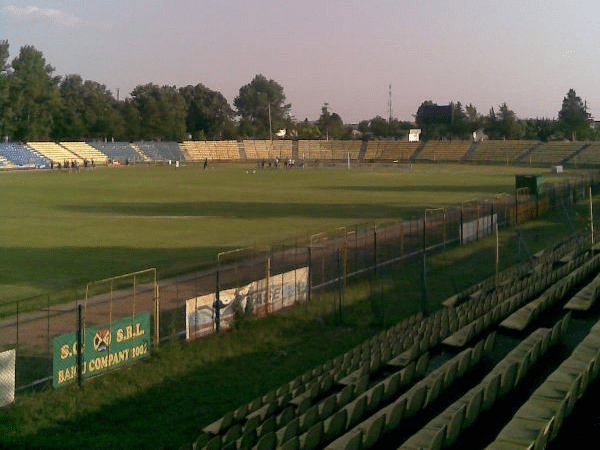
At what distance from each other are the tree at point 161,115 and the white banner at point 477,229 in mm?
114464

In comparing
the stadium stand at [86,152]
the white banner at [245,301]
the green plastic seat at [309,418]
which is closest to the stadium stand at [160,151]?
the stadium stand at [86,152]

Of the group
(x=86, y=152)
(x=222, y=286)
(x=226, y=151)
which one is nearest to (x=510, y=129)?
(x=226, y=151)

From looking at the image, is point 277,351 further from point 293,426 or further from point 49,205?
point 49,205

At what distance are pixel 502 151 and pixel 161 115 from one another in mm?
64825

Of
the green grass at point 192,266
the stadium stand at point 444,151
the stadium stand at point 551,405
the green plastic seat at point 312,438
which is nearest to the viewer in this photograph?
the stadium stand at point 551,405

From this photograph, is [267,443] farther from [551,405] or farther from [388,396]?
[551,405]

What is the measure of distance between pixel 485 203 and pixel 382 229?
1326 cm

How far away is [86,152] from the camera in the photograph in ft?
385

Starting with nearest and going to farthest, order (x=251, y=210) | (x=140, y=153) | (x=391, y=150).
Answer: (x=251, y=210), (x=140, y=153), (x=391, y=150)

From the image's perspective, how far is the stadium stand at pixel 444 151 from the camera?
121 metres

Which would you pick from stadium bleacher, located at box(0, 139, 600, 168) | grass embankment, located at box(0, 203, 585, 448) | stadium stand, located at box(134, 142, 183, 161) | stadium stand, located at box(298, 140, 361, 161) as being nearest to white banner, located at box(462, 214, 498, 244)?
grass embankment, located at box(0, 203, 585, 448)

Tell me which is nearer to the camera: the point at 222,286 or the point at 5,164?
the point at 222,286

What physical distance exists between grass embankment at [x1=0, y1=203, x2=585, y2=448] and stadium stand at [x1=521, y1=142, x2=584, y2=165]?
8895 cm

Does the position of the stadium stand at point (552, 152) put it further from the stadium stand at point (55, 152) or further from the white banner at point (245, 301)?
the white banner at point (245, 301)
